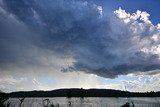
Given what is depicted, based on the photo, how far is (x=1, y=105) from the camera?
20141 mm

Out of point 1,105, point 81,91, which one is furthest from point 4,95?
point 81,91

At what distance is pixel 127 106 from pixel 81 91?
9.89 meters

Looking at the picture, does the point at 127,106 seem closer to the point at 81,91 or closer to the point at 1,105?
the point at 81,91

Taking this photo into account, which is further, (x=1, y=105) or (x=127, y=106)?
(x=127, y=106)

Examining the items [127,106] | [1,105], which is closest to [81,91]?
[127,106]

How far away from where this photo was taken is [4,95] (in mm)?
19719

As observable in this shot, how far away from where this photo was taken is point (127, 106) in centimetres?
4391

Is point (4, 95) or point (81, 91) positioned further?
point (81, 91)

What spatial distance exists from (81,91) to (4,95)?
19517 mm

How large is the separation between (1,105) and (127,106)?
27.7m

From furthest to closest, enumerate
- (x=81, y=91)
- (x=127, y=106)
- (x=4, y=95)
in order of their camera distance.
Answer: (x=127, y=106) → (x=81, y=91) → (x=4, y=95)

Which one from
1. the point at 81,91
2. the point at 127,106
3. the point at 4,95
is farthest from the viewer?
the point at 127,106

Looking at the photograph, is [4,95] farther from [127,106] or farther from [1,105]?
[127,106]

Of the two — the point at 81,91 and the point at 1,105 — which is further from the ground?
the point at 81,91
